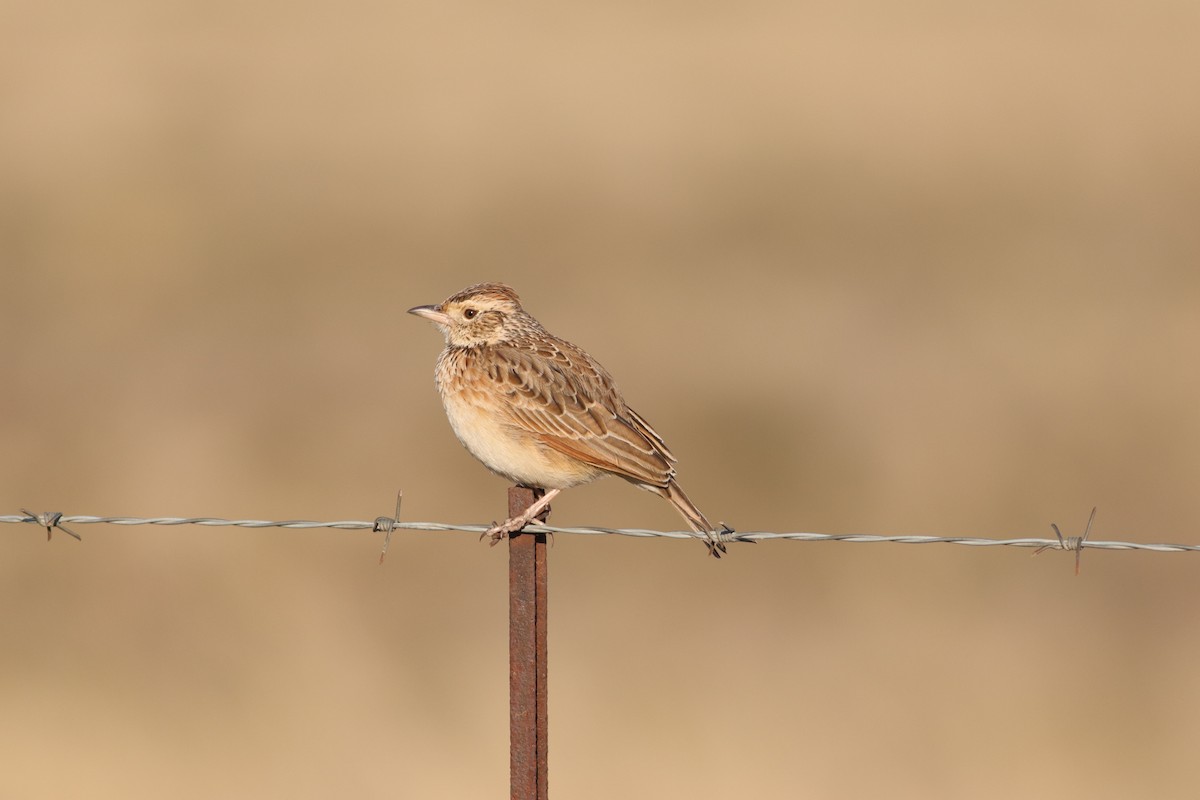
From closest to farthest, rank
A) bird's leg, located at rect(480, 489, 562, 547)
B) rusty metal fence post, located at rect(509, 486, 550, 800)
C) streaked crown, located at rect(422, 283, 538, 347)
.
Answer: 1. rusty metal fence post, located at rect(509, 486, 550, 800)
2. bird's leg, located at rect(480, 489, 562, 547)
3. streaked crown, located at rect(422, 283, 538, 347)

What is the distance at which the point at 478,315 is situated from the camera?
10086 millimetres

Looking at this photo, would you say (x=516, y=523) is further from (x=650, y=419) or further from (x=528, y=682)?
(x=650, y=419)

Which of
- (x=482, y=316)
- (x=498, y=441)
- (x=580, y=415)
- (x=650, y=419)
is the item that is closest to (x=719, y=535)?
(x=580, y=415)

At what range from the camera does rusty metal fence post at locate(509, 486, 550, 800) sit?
22.3ft

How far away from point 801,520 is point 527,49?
25470 millimetres

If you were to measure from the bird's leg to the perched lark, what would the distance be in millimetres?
19

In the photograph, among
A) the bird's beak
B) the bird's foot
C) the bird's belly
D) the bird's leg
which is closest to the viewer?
the bird's leg

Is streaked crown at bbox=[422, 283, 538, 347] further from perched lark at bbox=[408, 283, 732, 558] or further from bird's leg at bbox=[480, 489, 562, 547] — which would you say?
bird's leg at bbox=[480, 489, 562, 547]

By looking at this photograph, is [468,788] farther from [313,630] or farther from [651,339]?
[651,339]

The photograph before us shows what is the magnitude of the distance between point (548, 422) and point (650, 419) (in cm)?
893

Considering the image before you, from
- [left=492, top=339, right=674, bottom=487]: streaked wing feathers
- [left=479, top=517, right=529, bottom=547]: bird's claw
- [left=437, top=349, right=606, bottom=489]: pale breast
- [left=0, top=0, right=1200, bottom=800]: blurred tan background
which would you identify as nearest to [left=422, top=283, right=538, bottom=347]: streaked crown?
[left=492, top=339, right=674, bottom=487]: streaked wing feathers

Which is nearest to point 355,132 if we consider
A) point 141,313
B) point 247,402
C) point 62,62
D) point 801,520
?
point 62,62

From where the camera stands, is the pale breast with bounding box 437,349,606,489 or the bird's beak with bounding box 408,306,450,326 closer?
the pale breast with bounding box 437,349,606,489

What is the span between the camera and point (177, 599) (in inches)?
598
